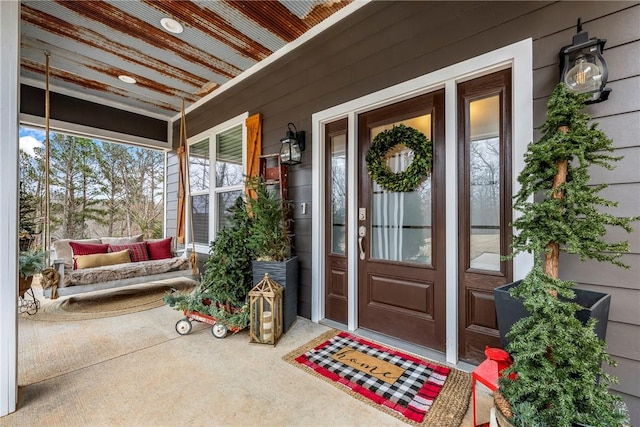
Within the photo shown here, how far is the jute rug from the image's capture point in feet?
10.4

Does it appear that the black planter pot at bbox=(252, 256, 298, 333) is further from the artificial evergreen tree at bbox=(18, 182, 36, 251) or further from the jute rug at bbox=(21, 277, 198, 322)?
the artificial evergreen tree at bbox=(18, 182, 36, 251)

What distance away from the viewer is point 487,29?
6.31 ft

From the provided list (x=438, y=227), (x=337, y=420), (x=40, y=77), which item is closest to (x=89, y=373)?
(x=337, y=420)

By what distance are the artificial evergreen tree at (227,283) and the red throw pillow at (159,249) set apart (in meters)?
1.92

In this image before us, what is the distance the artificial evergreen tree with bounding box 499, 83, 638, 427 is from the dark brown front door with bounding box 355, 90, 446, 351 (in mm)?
935

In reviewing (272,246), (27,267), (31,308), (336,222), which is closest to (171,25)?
(272,246)

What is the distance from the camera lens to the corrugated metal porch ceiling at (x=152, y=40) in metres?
2.64

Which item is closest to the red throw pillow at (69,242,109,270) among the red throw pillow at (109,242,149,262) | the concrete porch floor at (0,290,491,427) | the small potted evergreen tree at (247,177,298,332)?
the red throw pillow at (109,242,149,262)

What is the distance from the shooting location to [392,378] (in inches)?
74.6

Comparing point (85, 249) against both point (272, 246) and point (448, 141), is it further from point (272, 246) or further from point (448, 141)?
point (448, 141)

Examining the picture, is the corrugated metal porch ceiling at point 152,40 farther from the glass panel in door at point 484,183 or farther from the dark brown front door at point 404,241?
the glass panel in door at point 484,183

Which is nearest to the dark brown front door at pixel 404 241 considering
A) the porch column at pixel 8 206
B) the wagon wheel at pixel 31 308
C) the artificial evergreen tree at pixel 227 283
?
the artificial evergreen tree at pixel 227 283

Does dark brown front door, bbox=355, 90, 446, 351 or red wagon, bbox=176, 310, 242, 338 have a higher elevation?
dark brown front door, bbox=355, 90, 446, 351

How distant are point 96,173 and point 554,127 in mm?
8570
